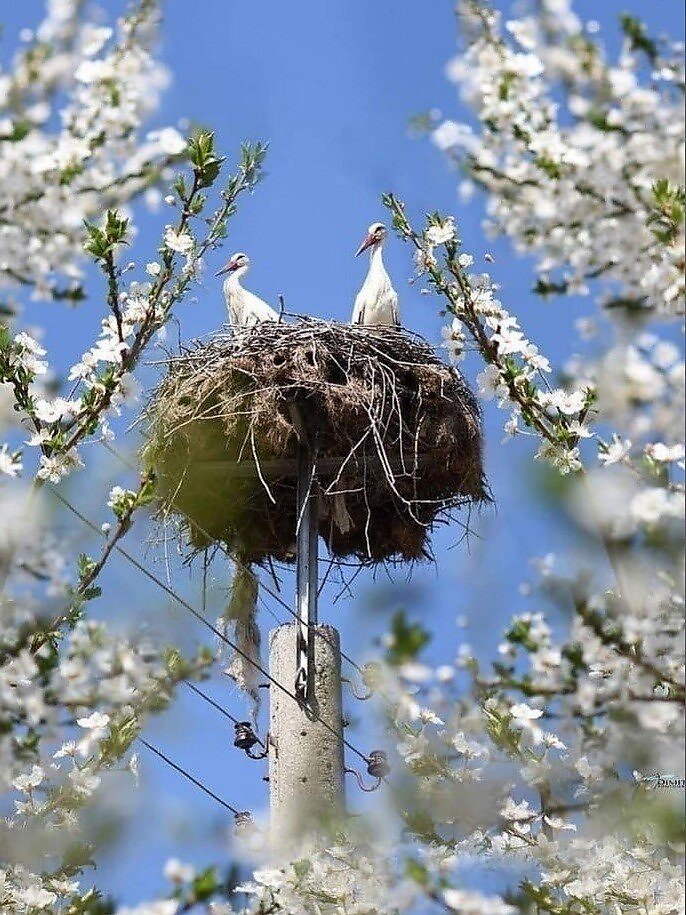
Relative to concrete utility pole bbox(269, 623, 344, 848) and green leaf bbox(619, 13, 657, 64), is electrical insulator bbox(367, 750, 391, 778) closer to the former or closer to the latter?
concrete utility pole bbox(269, 623, 344, 848)

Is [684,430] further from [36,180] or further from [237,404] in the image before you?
[237,404]

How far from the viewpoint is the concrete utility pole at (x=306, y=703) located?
17.8 feet

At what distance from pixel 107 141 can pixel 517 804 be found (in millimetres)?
2253

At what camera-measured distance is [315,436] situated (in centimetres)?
601

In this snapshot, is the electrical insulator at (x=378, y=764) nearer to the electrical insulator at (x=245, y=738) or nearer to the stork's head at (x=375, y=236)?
the electrical insulator at (x=245, y=738)

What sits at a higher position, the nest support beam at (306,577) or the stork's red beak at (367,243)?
the stork's red beak at (367,243)

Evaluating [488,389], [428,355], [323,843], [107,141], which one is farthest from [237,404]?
[107,141]

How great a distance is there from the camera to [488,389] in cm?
489

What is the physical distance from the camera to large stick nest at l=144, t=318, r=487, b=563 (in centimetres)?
590

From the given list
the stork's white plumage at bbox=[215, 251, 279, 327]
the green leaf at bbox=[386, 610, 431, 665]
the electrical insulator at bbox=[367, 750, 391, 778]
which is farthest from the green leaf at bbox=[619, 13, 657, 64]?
the stork's white plumage at bbox=[215, 251, 279, 327]

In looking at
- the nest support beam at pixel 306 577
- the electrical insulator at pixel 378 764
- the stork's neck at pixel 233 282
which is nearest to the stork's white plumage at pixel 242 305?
the stork's neck at pixel 233 282

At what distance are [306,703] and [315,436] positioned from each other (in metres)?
1.09

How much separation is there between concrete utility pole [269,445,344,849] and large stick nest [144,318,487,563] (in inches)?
7.8

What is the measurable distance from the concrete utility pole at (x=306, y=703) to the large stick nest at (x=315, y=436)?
0.65 ft
